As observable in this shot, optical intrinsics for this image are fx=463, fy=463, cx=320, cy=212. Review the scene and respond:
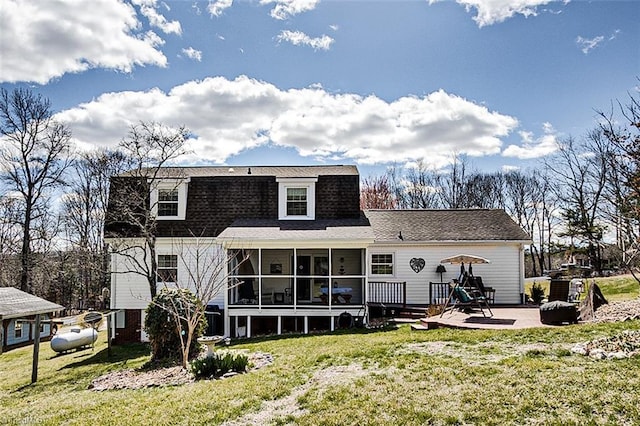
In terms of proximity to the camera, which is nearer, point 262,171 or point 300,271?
point 300,271

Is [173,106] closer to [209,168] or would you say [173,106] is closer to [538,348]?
[209,168]

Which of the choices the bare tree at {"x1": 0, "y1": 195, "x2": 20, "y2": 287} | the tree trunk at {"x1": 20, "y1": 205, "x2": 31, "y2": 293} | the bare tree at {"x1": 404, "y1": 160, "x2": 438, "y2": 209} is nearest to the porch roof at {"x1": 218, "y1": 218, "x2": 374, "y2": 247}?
the tree trunk at {"x1": 20, "y1": 205, "x2": 31, "y2": 293}

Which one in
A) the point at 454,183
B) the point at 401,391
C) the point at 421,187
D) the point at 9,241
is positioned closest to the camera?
the point at 401,391

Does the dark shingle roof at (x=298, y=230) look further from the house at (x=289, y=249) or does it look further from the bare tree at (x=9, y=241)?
the bare tree at (x=9, y=241)

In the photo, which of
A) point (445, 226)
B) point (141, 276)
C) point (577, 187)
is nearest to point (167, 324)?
point (141, 276)

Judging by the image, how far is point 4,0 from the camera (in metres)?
11.7

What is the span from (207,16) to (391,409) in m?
11.4

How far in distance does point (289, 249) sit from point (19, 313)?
9.97m

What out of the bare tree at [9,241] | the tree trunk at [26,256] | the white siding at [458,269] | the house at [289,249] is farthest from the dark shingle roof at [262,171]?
the bare tree at [9,241]

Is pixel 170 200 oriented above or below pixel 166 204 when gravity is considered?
above

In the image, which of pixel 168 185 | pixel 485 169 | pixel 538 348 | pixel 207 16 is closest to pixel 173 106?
pixel 168 185

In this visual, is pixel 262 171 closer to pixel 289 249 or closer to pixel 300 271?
pixel 289 249

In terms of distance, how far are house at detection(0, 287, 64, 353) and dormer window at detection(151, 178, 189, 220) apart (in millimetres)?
5378

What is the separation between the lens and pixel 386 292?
17.3 m
